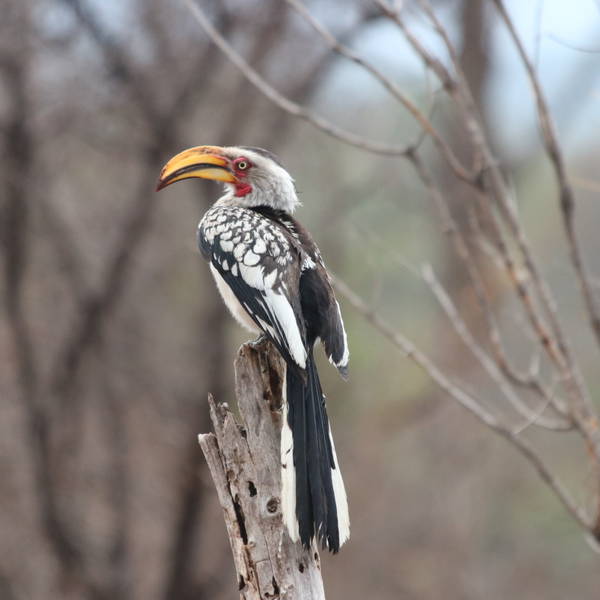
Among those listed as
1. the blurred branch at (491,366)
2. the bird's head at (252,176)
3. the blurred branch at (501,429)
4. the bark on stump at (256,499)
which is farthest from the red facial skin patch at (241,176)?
the bark on stump at (256,499)

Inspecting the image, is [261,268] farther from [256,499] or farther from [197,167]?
[256,499]

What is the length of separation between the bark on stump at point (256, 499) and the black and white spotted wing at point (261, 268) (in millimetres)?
175

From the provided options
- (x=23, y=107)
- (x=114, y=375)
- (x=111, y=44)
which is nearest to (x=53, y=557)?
(x=114, y=375)

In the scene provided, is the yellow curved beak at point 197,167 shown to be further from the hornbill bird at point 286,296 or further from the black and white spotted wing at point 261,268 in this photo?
the black and white spotted wing at point 261,268

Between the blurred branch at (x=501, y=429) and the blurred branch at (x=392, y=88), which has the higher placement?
the blurred branch at (x=392, y=88)

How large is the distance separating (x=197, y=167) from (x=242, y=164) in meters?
0.18

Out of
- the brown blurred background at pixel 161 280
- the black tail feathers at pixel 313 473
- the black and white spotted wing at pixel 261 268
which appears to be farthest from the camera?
the brown blurred background at pixel 161 280

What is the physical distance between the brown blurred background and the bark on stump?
292 centimetres

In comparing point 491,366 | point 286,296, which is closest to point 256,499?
point 286,296

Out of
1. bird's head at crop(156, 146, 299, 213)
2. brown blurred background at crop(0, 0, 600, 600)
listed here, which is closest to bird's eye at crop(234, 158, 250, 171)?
bird's head at crop(156, 146, 299, 213)

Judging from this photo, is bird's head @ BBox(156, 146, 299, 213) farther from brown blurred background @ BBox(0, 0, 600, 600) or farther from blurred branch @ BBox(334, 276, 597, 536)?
brown blurred background @ BBox(0, 0, 600, 600)

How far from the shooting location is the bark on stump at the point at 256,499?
2.25m

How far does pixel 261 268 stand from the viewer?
9.07 feet

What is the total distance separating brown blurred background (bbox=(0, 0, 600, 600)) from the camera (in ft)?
19.5
